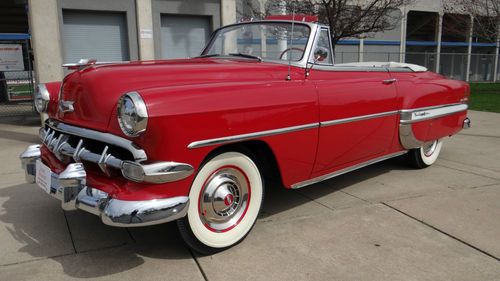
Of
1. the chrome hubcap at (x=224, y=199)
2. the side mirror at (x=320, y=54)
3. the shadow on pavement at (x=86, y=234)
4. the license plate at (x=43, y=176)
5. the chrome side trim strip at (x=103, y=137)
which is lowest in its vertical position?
the shadow on pavement at (x=86, y=234)

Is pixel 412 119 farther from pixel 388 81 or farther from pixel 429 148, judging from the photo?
pixel 429 148

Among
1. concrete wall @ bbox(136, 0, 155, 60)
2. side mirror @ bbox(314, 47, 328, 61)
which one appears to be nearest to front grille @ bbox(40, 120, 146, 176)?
side mirror @ bbox(314, 47, 328, 61)

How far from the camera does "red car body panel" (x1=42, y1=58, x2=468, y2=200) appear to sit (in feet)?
8.20

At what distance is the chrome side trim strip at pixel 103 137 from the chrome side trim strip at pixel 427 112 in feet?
9.51

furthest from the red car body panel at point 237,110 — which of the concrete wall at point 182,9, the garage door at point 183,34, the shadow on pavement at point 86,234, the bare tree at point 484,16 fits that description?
the bare tree at point 484,16

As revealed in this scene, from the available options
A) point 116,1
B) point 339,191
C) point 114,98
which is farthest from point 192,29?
point 114,98

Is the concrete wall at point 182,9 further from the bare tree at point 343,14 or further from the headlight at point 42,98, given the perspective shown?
the headlight at point 42,98

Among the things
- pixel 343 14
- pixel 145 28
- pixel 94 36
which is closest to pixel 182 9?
pixel 145 28

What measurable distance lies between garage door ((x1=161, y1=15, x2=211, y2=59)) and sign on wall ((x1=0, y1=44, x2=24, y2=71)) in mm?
4081

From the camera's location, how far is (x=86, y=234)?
3184 mm

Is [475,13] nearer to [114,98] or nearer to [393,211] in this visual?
[393,211]

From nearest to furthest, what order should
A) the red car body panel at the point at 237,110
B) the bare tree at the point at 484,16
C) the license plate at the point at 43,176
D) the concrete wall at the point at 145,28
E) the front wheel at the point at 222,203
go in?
1. the red car body panel at the point at 237,110
2. the front wheel at the point at 222,203
3. the license plate at the point at 43,176
4. the concrete wall at the point at 145,28
5. the bare tree at the point at 484,16

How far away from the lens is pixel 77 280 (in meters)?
2.54

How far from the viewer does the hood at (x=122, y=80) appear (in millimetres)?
2766
